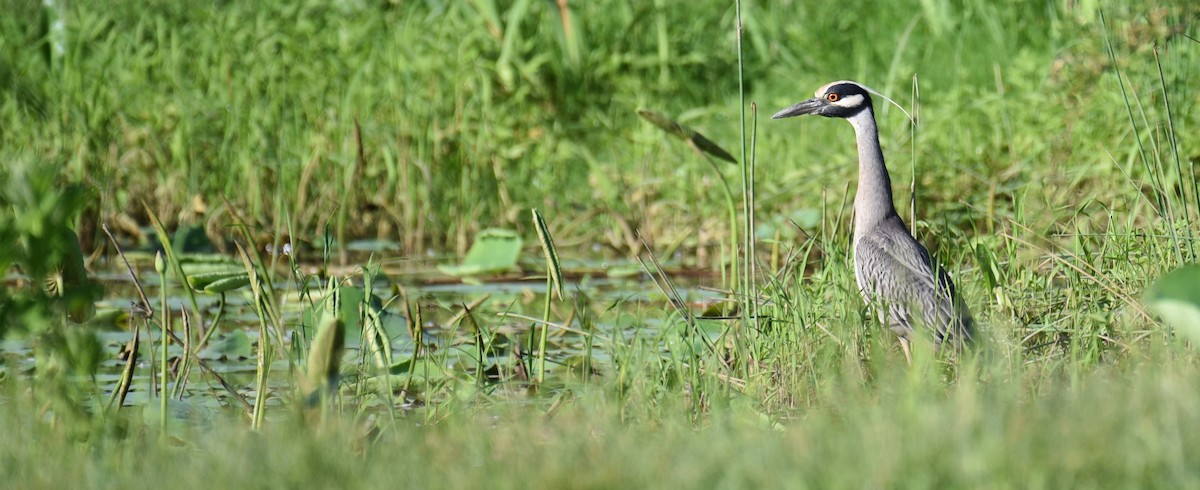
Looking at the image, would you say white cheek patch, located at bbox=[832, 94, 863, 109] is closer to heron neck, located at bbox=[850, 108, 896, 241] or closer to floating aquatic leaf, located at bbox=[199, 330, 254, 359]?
heron neck, located at bbox=[850, 108, 896, 241]

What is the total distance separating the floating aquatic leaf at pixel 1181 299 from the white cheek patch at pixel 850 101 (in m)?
1.87

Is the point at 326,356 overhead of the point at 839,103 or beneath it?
beneath

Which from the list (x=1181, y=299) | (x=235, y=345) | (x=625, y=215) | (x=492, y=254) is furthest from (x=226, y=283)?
(x=625, y=215)

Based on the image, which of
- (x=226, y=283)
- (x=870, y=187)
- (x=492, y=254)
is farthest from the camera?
(x=492, y=254)

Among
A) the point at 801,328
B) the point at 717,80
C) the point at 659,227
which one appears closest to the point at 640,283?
the point at 659,227

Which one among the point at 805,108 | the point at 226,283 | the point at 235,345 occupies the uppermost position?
the point at 805,108

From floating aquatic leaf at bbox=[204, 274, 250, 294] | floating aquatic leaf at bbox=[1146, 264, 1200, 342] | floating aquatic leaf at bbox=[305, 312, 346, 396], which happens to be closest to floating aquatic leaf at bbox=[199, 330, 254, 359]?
floating aquatic leaf at bbox=[204, 274, 250, 294]

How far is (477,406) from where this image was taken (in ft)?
12.5

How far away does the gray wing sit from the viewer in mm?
4250

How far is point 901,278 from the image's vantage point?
4367mm

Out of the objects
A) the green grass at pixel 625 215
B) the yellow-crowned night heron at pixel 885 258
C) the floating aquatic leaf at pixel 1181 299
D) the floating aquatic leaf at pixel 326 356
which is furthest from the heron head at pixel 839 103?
the floating aquatic leaf at pixel 326 356

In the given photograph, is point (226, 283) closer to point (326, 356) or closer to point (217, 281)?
point (217, 281)

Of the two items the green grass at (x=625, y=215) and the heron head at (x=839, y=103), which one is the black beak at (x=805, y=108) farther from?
the green grass at (x=625, y=215)

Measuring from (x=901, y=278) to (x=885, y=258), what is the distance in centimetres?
10
